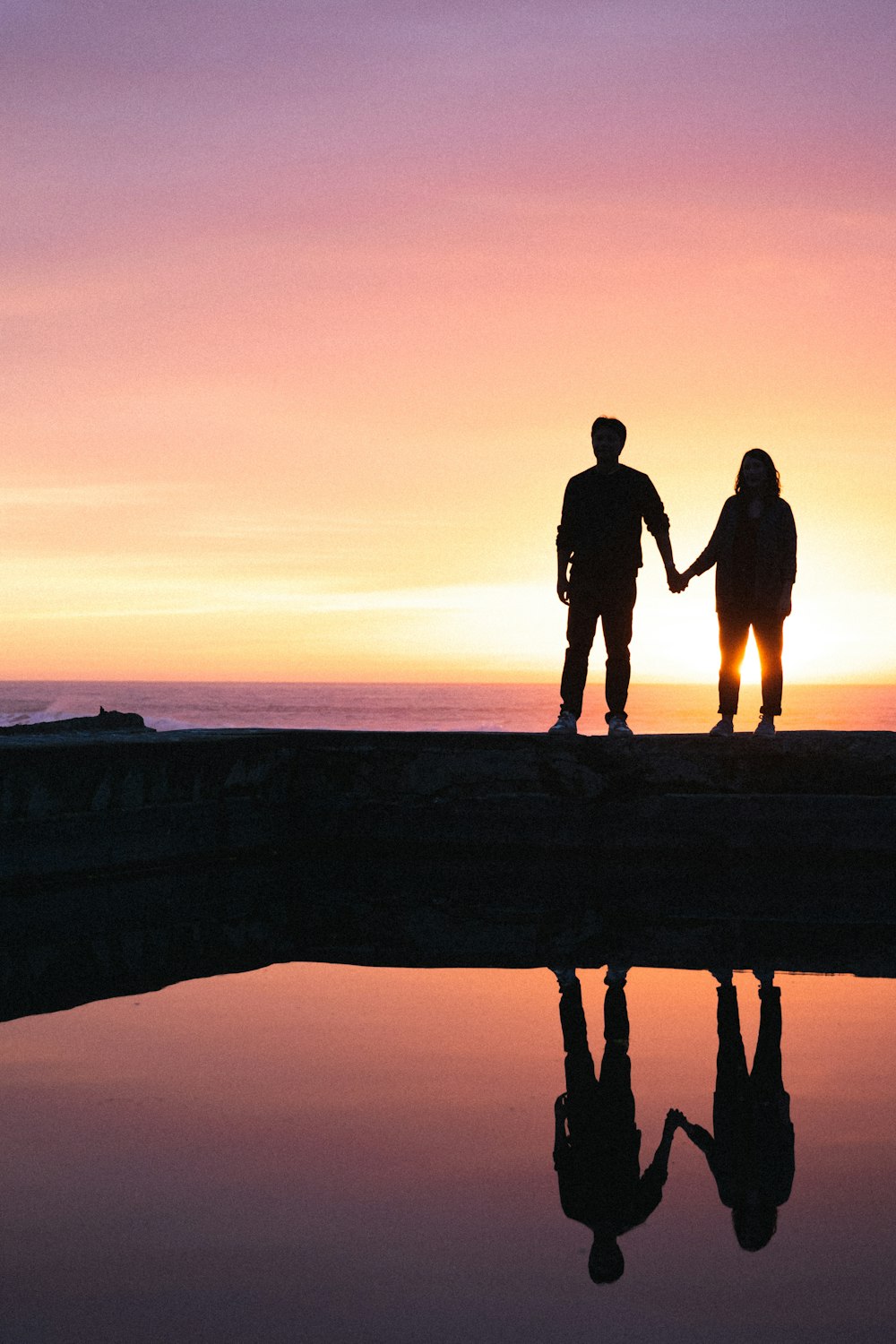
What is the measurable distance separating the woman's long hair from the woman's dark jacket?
53mm

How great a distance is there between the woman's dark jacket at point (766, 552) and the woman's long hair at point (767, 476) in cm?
5

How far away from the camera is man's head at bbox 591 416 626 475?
8250mm

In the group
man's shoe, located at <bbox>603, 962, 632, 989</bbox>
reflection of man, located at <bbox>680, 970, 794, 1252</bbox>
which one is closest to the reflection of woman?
man's shoe, located at <bbox>603, 962, 632, 989</bbox>

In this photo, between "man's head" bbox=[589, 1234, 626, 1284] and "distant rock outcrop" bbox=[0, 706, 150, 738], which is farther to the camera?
"distant rock outcrop" bbox=[0, 706, 150, 738]

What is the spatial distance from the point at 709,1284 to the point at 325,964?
12.2ft

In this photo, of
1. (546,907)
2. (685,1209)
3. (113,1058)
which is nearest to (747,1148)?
(685,1209)

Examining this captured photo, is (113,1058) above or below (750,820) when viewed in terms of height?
below

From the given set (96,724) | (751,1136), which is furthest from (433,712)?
(751,1136)

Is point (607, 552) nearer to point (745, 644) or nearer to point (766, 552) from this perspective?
point (766, 552)

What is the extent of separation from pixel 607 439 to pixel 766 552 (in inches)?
48.5

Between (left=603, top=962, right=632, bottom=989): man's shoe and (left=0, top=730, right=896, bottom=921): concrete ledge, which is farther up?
(left=0, top=730, right=896, bottom=921): concrete ledge

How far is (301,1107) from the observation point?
4059 millimetres

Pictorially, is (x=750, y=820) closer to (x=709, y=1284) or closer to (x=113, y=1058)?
(x=113, y=1058)

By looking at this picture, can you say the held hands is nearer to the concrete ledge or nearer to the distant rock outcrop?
the concrete ledge
